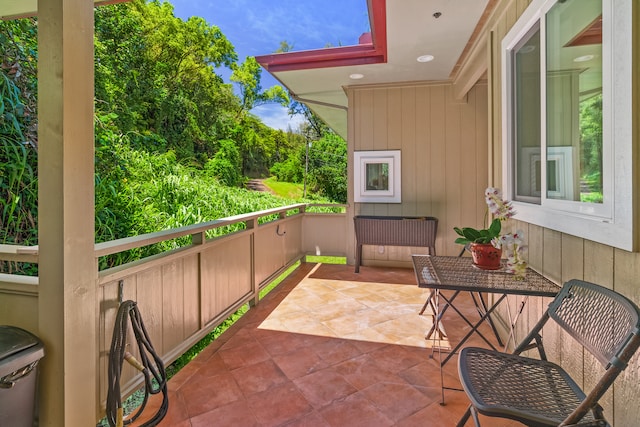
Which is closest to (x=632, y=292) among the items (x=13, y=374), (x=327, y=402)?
(x=327, y=402)

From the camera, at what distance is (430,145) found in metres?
4.81

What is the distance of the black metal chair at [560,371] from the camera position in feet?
3.02

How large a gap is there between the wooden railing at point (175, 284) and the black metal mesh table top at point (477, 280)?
1.52 meters

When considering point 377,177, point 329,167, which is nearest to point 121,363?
point 377,177

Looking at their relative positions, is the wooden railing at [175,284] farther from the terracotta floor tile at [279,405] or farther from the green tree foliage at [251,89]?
the green tree foliage at [251,89]

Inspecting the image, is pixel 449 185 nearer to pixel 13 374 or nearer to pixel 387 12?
pixel 387 12

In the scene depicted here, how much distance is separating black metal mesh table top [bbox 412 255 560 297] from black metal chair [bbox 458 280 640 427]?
0.75 ft

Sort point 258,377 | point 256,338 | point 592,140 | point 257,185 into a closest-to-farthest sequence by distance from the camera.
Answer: point 592,140 < point 258,377 < point 256,338 < point 257,185

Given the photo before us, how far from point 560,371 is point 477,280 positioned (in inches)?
22.3

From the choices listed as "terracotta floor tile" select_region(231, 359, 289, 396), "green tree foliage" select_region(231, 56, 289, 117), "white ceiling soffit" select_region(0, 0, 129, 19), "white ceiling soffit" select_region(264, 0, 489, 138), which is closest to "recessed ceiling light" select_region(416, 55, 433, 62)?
"white ceiling soffit" select_region(264, 0, 489, 138)

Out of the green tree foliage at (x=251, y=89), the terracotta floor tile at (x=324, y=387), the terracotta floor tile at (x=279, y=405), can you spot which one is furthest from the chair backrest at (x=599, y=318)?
the green tree foliage at (x=251, y=89)

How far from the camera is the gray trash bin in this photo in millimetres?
1142

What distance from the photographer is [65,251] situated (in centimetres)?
129

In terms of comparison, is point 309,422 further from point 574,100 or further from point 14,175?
point 14,175
